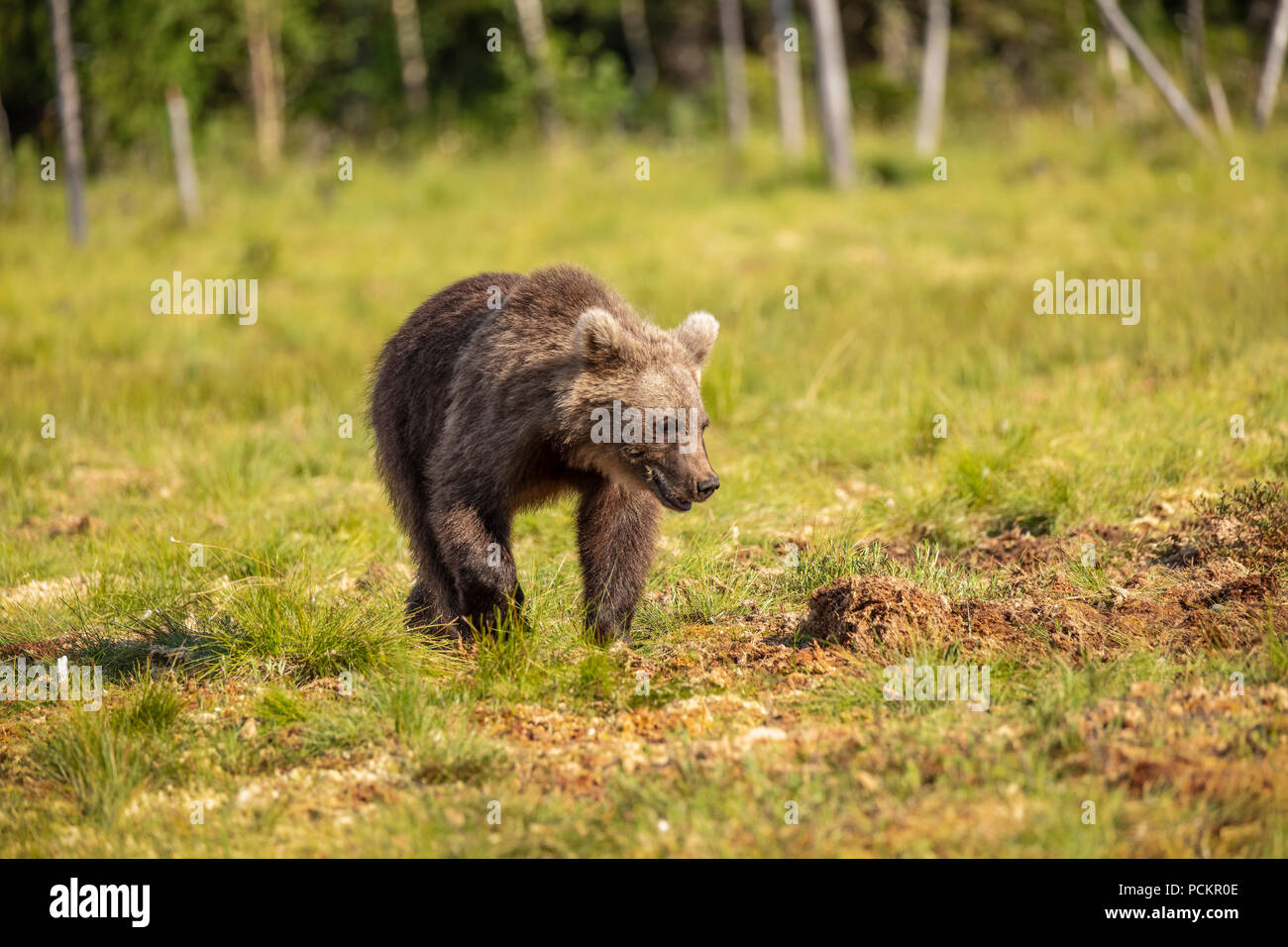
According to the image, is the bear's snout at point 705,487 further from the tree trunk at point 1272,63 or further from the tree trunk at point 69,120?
the tree trunk at point 69,120

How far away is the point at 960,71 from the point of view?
85.7ft

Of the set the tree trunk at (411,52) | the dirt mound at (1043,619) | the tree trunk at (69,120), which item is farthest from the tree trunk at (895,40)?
the dirt mound at (1043,619)

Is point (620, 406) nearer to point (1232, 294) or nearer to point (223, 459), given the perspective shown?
point (223, 459)

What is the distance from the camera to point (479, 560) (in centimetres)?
506

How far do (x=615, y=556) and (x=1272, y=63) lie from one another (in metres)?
14.2

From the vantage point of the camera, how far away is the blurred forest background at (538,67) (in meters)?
20.9

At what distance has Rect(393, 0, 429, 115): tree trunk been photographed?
87.9 feet

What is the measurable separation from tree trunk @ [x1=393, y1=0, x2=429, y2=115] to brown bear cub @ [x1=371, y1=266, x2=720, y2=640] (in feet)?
75.0

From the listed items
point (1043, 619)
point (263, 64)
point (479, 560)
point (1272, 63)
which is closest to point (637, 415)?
point (479, 560)

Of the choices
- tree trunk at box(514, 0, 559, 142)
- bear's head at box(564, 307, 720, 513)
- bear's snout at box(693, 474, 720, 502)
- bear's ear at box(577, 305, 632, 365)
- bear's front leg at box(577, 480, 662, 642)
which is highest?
tree trunk at box(514, 0, 559, 142)

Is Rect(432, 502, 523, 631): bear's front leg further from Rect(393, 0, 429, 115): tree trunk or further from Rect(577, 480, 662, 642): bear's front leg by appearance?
Rect(393, 0, 429, 115): tree trunk

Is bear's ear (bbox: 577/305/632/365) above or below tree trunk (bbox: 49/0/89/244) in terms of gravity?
below

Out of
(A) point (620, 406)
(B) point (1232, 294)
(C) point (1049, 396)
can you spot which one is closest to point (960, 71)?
(B) point (1232, 294)

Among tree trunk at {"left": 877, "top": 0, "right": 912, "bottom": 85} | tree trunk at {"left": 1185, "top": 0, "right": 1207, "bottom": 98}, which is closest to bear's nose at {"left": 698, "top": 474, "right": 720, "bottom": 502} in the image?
tree trunk at {"left": 1185, "top": 0, "right": 1207, "bottom": 98}
